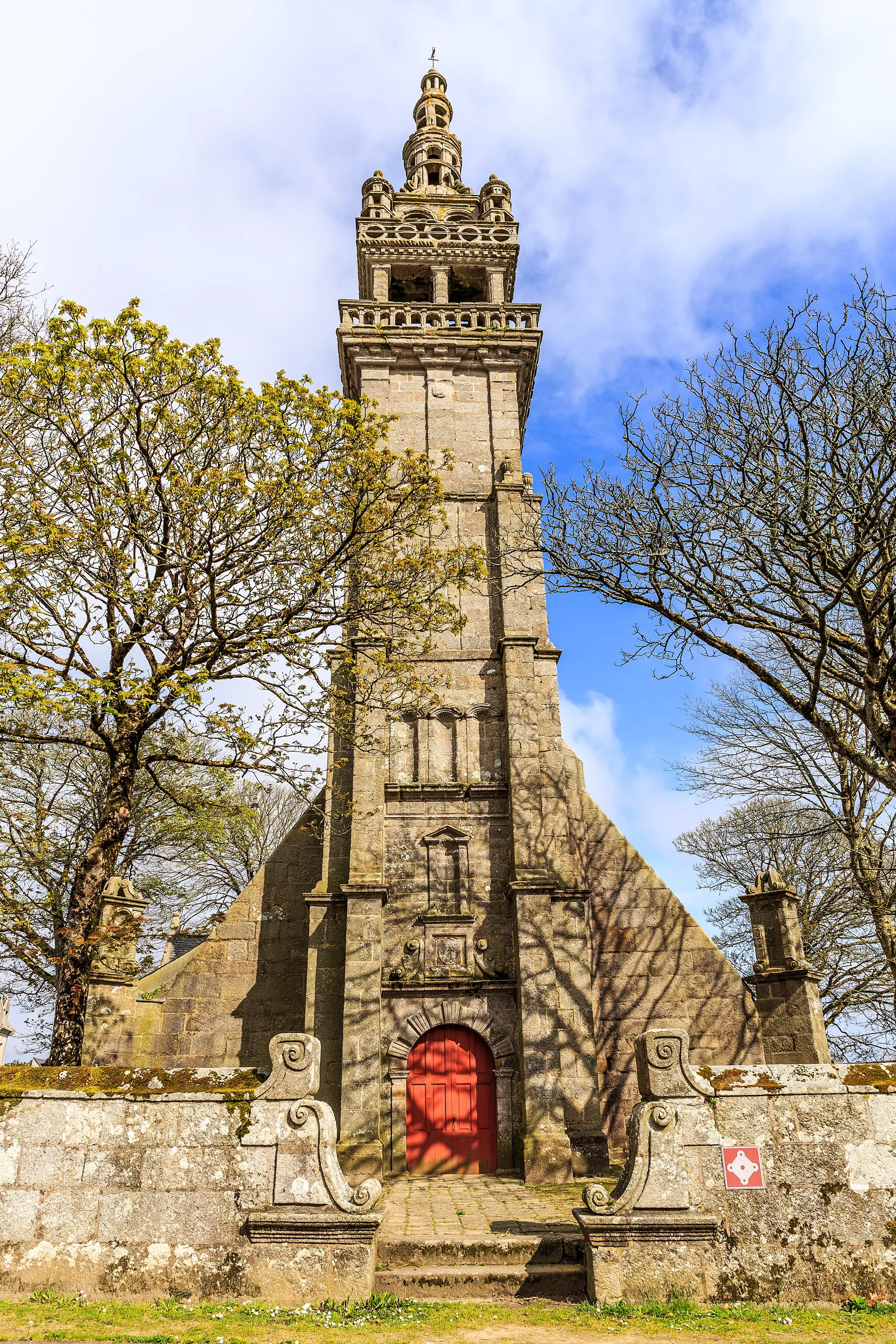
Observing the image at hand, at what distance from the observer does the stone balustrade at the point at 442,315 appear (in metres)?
20.7

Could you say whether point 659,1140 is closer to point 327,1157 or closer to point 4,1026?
point 327,1157

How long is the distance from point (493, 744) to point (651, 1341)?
11121 millimetres

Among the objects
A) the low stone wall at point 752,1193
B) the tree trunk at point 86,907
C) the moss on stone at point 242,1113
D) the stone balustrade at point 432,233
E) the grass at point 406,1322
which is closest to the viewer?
the grass at point 406,1322

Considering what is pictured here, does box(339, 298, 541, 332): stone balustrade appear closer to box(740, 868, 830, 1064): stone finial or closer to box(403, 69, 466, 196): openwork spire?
box(403, 69, 466, 196): openwork spire

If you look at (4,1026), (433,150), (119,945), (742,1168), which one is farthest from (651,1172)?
(4,1026)

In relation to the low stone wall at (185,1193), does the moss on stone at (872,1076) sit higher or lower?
higher

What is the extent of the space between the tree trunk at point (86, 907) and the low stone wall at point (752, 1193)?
657cm

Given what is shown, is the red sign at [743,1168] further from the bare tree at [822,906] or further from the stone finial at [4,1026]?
the stone finial at [4,1026]

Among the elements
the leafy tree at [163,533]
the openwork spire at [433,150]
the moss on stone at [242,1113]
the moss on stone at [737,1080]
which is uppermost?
the openwork spire at [433,150]

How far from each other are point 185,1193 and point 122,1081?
1.14 m

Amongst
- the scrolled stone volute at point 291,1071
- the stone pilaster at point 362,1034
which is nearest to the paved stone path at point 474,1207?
the stone pilaster at point 362,1034

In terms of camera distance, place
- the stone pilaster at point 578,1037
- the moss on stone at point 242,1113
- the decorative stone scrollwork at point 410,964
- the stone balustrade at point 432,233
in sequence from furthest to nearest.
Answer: the stone balustrade at point 432,233
the decorative stone scrollwork at point 410,964
the stone pilaster at point 578,1037
the moss on stone at point 242,1113

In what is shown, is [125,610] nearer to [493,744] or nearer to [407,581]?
[407,581]

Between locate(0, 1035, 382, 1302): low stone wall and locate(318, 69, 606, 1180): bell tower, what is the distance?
266 inches
